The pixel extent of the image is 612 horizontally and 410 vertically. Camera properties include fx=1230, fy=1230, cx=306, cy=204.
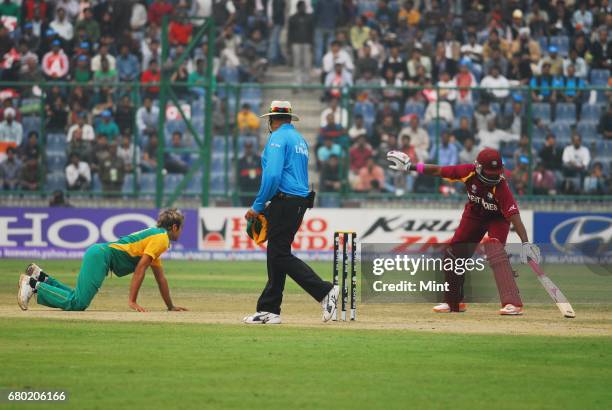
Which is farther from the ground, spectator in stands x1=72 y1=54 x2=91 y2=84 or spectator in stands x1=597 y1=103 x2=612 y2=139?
spectator in stands x1=72 y1=54 x2=91 y2=84

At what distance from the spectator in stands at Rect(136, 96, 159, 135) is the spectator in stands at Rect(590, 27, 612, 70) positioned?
37.8 ft

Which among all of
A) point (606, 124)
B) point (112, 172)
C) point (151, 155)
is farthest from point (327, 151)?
point (606, 124)

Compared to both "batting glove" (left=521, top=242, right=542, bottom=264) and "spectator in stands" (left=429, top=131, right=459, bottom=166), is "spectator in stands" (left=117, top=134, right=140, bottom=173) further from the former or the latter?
"batting glove" (left=521, top=242, right=542, bottom=264)

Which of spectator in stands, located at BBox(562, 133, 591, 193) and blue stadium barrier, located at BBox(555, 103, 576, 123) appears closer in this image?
spectator in stands, located at BBox(562, 133, 591, 193)

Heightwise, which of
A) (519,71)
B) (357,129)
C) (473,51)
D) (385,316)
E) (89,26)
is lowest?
(385,316)

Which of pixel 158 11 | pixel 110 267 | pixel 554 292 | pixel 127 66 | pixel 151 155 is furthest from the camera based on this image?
pixel 158 11

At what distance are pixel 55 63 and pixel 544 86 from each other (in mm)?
12097

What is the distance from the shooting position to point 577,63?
3159cm

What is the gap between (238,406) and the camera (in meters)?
8.61

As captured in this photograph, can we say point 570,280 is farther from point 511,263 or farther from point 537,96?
point 537,96

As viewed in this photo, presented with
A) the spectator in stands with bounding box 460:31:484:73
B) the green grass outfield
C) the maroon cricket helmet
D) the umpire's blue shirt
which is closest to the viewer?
the green grass outfield

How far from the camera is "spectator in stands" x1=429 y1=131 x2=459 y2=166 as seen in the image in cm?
2775

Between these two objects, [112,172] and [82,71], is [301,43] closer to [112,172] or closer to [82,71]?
[82,71]

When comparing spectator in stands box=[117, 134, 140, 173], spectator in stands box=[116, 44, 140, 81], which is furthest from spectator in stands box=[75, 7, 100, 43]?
spectator in stands box=[117, 134, 140, 173]
